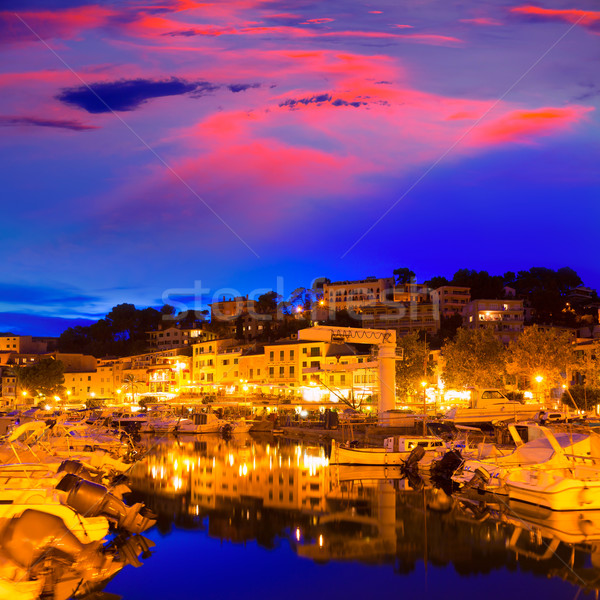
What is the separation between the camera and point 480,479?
25.0 meters

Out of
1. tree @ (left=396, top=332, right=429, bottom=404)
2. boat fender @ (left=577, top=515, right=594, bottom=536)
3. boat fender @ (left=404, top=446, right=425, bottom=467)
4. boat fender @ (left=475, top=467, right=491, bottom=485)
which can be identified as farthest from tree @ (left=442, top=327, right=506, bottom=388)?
boat fender @ (left=577, top=515, right=594, bottom=536)

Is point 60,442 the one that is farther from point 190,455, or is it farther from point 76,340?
point 76,340

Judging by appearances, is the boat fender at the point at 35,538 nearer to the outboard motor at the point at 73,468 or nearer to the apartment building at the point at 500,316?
the outboard motor at the point at 73,468

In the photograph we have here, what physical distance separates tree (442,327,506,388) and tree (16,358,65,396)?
194 feet

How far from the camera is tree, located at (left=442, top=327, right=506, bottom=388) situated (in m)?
57.2

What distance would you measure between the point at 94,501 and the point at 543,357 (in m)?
44.7

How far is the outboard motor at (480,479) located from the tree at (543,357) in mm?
30998

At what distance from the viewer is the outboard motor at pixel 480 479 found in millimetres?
24828

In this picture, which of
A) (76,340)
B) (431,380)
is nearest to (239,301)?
(76,340)

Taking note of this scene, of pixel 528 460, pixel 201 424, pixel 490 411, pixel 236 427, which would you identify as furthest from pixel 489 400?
pixel 201 424

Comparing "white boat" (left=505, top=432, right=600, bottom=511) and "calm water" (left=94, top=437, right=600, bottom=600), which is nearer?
"calm water" (left=94, top=437, right=600, bottom=600)

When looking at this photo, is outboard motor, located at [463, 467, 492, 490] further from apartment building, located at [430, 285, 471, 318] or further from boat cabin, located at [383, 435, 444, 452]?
apartment building, located at [430, 285, 471, 318]

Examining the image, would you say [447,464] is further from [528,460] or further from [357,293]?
[357,293]

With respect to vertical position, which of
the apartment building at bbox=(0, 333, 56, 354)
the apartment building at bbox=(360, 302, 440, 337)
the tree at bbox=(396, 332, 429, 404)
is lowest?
the tree at bbox=(396, 332, 429, 404)
